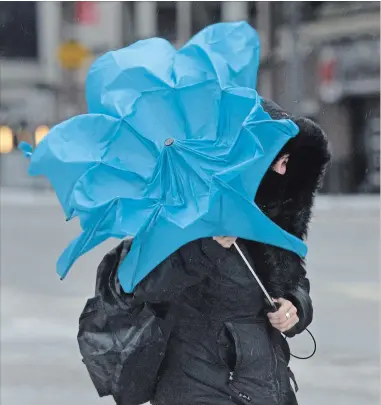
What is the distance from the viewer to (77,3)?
3397cm

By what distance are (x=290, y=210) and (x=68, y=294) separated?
6.14 metres

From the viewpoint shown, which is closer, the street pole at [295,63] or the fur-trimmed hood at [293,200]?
the fur-trimmed hood at [293,200]

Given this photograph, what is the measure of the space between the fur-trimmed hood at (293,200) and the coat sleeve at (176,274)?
228 mm

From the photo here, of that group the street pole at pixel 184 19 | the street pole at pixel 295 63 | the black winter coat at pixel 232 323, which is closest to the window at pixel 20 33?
the street pole at pixel 184 19

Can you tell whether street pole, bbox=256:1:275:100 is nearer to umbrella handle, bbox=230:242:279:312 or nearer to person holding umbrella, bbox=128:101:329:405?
person holding umbrella, bbox=128:101:329:405

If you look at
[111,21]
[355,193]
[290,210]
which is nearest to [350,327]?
[290,210]

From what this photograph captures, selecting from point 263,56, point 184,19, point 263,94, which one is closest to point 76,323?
point 263,56

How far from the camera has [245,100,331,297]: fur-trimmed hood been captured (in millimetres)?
2705

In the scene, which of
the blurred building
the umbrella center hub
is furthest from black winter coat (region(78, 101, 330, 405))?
the blurred building

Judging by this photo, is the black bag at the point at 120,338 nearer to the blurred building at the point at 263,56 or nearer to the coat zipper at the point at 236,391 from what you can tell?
the coat zipper at the point at 236,391

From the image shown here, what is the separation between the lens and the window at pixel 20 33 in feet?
118

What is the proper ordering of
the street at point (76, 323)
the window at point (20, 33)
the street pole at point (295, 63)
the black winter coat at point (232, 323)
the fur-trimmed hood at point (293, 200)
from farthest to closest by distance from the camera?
the window at point (20, 33) < the street pole at point (295, 63) < the street at point (76, 323) < the fur-trimmed hood at point (293, 200) < the black winter coat at point (232, 323)

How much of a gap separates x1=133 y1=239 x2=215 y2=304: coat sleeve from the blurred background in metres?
3.13

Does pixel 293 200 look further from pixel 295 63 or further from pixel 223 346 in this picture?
pixel 295 63
